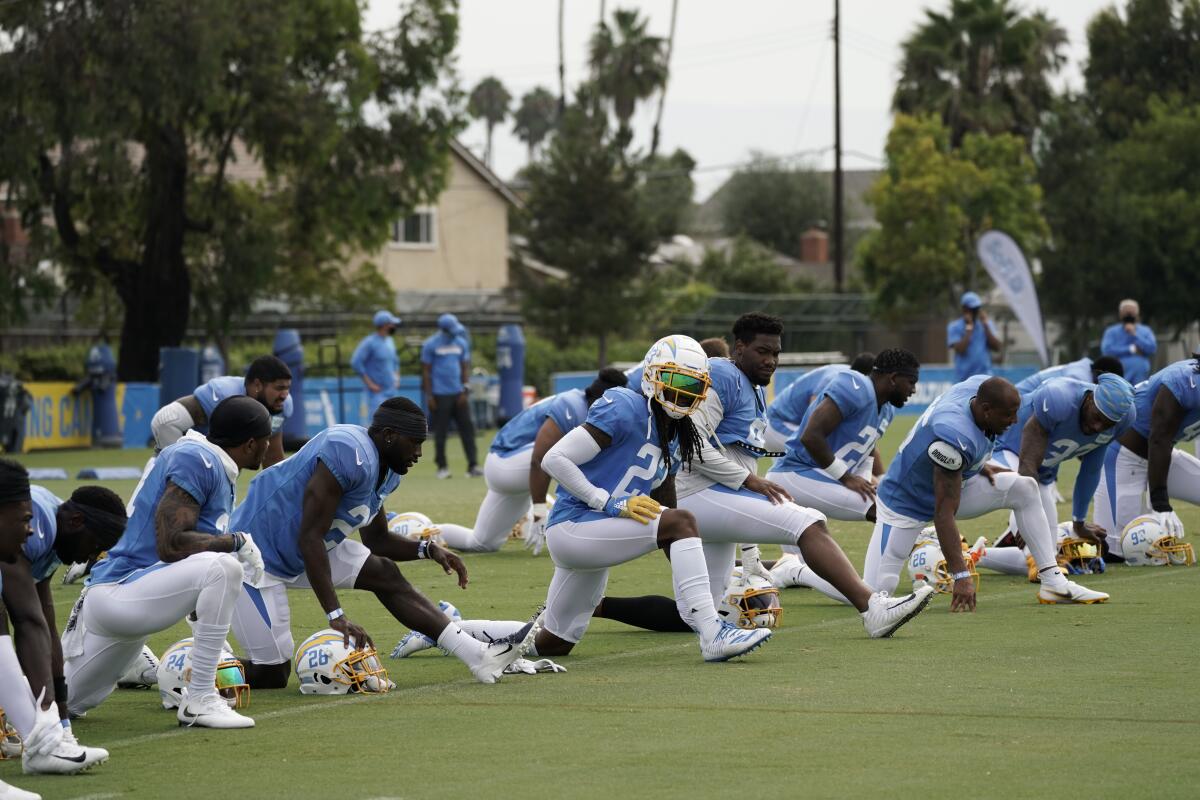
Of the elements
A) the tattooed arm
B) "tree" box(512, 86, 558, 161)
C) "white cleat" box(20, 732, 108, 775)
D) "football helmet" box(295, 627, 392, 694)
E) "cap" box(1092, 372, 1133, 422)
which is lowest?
"football helmet" box(295, 627, 392, 694)

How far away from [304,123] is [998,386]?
76.9 ft

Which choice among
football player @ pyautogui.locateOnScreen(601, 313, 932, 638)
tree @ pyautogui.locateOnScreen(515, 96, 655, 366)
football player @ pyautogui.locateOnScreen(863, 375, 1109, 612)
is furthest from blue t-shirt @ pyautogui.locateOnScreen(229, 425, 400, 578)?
tree @ pyautogui.locateOnScreen(515, 96, 655, 366)

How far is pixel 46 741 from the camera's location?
251 inches

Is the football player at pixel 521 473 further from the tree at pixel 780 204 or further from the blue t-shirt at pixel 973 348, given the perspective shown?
the tree at pixel 780 204

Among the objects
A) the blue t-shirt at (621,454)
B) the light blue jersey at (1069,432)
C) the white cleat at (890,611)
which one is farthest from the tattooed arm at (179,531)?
the light blue jersey at (1069,432)

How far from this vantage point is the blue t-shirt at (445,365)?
2322 cm

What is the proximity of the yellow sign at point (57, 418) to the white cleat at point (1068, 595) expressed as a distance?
22257mm

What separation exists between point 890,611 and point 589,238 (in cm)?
4042

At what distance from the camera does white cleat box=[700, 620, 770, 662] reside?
28.3 ft

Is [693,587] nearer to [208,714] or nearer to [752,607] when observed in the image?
[752,607]

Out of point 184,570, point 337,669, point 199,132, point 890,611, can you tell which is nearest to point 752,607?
point 890,611

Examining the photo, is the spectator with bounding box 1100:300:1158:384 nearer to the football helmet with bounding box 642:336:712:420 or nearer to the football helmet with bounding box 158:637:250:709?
the football helmet with bounding box 642:336:712:420

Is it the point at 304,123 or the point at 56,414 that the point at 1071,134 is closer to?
the point at 304,123

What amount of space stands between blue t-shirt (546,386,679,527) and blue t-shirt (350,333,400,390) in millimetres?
16504
